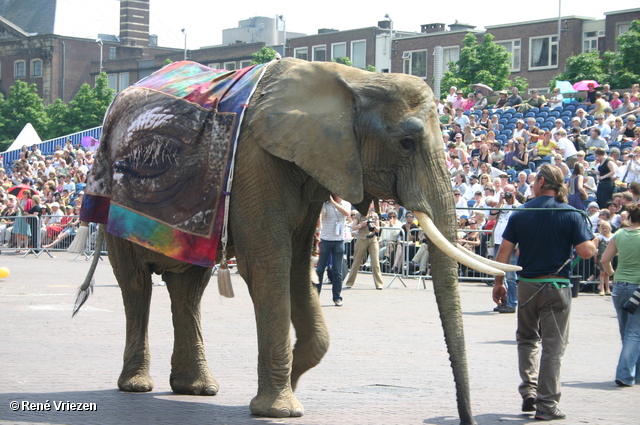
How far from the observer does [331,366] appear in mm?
9336

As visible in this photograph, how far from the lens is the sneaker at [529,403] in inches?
288

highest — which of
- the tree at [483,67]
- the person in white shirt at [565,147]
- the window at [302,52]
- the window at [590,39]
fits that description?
the window at [302,52]

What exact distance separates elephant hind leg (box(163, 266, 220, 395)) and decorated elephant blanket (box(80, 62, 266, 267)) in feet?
2.56

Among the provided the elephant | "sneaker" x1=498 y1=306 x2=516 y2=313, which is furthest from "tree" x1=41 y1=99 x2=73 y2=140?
the elephant

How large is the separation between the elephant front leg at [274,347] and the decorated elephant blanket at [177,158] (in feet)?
1.96

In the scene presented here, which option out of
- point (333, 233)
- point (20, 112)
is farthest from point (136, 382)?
point (20, 112)

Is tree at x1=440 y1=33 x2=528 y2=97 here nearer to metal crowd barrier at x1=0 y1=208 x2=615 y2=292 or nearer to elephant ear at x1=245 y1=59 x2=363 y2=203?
metal crowd barrier at x1=0 y1=208 x2=615 y2=292

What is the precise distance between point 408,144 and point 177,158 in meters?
1.88

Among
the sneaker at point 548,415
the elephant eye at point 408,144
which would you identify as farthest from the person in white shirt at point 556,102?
the elephant eye at point 408,144

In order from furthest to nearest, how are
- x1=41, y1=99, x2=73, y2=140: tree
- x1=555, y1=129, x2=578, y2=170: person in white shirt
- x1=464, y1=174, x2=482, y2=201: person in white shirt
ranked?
x1=41, y1=99, x2=73, y2=140: tree → x1=555, y1=129, x2=578, y2=170: person in white shirt → x1=464, y1=174, x2=482, y2=201: person in white shirt

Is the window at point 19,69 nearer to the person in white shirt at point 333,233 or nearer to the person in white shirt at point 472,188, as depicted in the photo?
the person in white shirt at point 472,188

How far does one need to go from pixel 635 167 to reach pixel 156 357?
12.6 meters

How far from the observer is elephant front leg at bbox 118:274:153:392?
7840mm

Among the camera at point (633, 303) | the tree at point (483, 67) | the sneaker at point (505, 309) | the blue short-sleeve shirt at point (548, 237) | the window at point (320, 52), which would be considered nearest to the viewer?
the blue short-sleeve shirt at point (548, 237)
